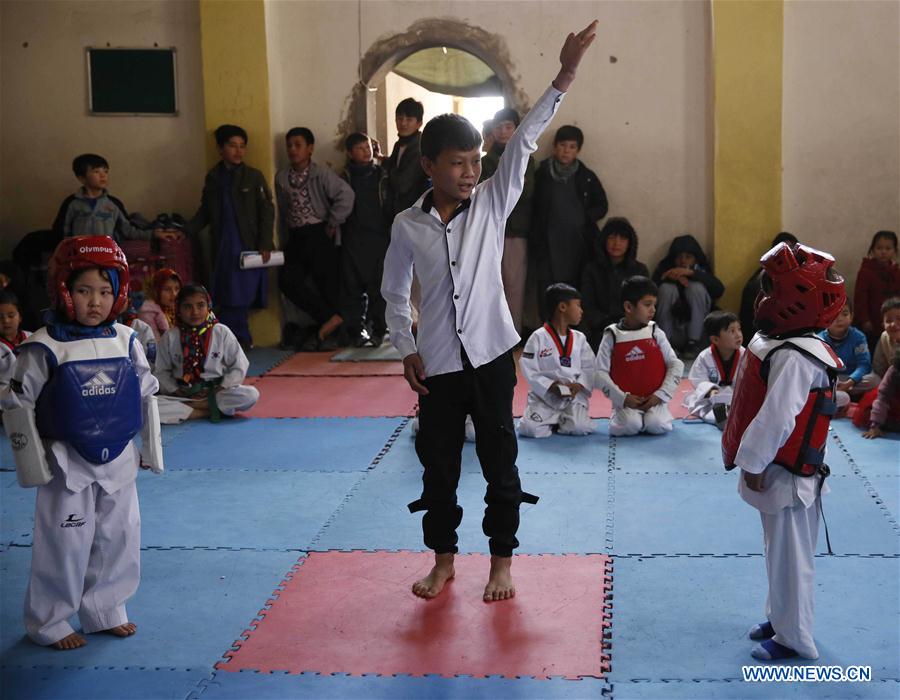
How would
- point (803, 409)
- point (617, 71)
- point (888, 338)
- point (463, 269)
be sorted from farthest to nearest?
point (617, 71) → point (888, 338) → point (463, 269) → point (803, 409)

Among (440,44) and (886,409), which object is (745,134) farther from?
(886,409)

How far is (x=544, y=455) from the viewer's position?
6000mm

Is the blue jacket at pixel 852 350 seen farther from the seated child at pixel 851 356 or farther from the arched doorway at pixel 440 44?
the arched doorway at pixel 440 44

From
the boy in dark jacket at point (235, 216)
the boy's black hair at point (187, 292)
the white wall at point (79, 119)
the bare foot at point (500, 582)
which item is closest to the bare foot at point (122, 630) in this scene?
the bare foot at point (500, 582)

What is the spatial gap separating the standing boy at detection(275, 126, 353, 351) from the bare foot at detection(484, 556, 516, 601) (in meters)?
5.85

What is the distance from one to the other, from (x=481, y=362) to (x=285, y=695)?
4.16ft

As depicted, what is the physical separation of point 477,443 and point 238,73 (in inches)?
263

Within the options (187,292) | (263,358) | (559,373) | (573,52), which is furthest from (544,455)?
(263,358)

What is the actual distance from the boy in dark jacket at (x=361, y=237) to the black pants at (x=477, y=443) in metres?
5.72

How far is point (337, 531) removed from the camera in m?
4.74

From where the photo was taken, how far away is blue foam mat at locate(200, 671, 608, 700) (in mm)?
3209

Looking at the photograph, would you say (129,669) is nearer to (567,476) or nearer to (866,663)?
(866,663)

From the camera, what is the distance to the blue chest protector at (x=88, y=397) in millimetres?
3531

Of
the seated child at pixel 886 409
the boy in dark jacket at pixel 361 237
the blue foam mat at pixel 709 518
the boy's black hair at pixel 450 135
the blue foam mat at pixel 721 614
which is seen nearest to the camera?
the blue foam mat at pixel 721 614
